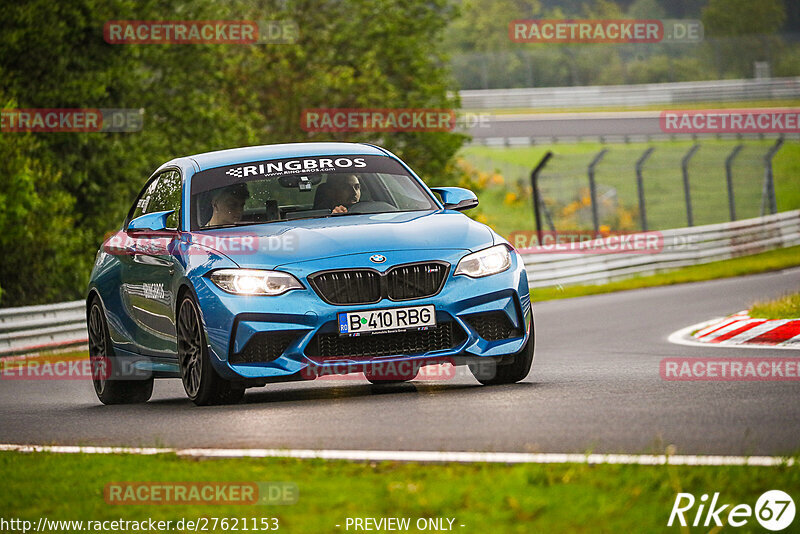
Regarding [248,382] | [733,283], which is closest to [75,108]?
[733,283]

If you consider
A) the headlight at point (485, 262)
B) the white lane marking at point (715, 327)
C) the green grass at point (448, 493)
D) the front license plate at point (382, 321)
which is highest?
the headlight at point (485, 262)

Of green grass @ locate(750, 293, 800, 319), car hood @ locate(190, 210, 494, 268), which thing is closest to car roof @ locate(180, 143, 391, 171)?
car hood @ locate(190, 210, 494, 268)

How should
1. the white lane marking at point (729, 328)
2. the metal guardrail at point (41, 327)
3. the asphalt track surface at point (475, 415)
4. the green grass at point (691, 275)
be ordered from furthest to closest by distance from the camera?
the green grass at point (691, 275) < the metal guardrail at point (41, 327) < the white lane marking at point (729, 328) < the asphalt track surface at point (475, 415)

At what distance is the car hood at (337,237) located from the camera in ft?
28.8

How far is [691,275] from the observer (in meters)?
26.1

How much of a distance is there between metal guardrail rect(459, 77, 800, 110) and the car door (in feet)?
162

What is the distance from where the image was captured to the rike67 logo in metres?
4.71

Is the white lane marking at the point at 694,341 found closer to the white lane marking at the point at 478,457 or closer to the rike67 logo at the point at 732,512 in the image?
the white lane marking at the point at 478,457

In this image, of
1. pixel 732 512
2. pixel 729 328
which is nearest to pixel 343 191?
pixel 732 512

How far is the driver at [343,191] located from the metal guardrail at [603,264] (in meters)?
11.0

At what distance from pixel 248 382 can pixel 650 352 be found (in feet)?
16.6

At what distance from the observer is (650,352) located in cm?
1283

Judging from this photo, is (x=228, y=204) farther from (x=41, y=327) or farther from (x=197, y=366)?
(x=41, y=327)

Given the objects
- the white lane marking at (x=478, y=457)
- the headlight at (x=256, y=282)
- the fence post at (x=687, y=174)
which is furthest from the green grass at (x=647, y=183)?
the white lane marking at (x=478, y=457)
